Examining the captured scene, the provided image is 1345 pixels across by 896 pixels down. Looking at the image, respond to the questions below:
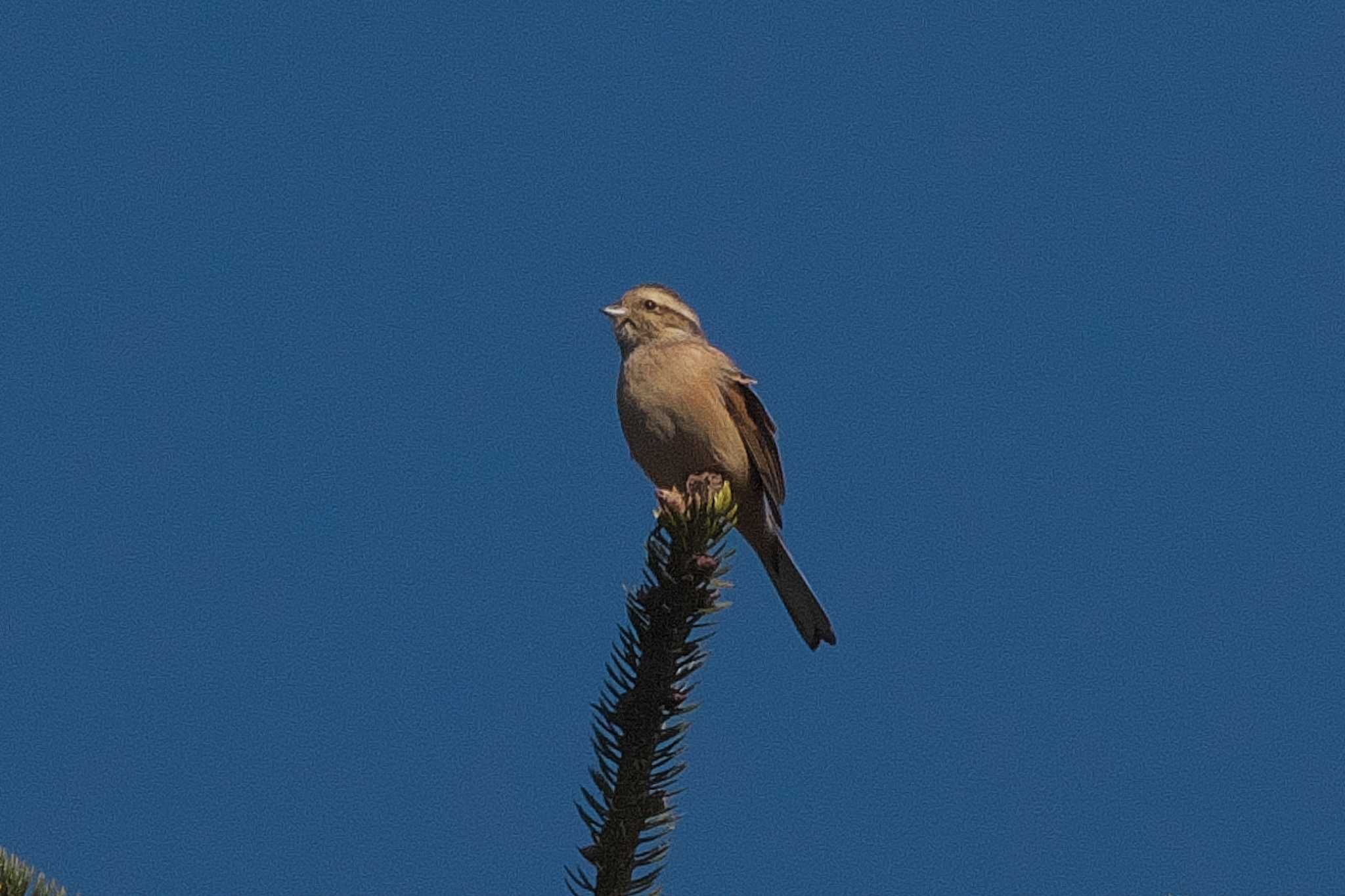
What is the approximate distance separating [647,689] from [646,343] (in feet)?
13.6

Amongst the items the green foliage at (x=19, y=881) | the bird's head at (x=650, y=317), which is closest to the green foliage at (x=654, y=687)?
the green foliage at (x=19, y=881)

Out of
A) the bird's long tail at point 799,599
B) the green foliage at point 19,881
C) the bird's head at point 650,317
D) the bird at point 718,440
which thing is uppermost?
the bird's head at point 650,317

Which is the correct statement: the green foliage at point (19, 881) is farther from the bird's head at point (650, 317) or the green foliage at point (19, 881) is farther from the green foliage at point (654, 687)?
the bird's head at point (650, 317)

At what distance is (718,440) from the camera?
6941 millimetres

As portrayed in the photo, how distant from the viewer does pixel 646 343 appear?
782cm

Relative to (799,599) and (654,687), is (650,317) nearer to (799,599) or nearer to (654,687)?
(799,599)

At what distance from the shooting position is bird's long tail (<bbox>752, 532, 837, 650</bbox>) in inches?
269

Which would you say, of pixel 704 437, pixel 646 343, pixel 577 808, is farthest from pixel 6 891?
pixel 646 343

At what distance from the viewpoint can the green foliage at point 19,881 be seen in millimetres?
3066

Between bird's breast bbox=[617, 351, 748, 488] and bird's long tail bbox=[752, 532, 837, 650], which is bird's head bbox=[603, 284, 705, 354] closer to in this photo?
bird's breast bbox=[617, 351, 748, 488]

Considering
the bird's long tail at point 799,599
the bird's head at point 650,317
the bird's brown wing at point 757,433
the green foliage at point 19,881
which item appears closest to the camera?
the green foliage at point 19,881

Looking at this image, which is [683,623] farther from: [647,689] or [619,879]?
[619,879]

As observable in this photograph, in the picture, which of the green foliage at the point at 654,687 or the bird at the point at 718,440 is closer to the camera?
the green foliage at the point at 654,687

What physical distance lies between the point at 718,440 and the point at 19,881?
4242mm
